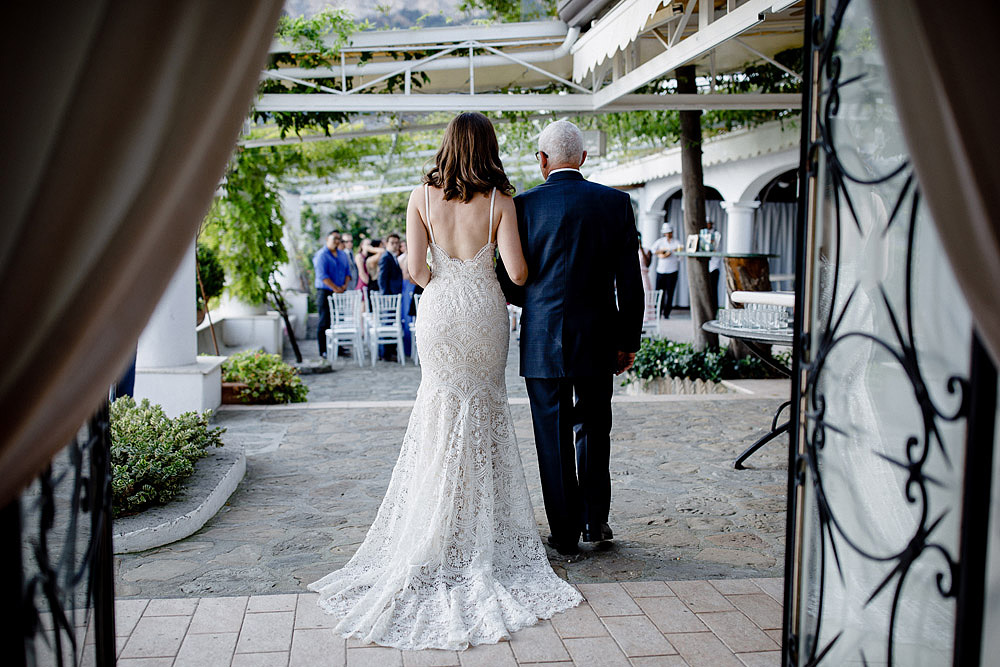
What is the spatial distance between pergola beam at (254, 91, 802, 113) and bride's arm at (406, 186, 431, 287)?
15.0 feet

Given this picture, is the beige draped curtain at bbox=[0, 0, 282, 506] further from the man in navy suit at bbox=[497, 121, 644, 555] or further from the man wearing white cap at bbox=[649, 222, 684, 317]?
the man wearing white cap at bbox=[649, 222, 684, 317]

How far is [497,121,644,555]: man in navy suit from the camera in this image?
3600 mm

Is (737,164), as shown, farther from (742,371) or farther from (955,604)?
(955,604)

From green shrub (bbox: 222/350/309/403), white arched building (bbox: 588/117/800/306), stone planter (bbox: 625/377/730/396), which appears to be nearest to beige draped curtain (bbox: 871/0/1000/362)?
green shrub (bbox: 222/350/309/403)

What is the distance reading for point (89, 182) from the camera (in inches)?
57.4

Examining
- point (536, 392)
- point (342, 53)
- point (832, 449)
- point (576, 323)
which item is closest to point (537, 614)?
point (536, 392)

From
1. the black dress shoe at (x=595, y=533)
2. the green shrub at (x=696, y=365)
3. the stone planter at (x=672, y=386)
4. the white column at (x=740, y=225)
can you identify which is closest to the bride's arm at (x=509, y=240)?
the black dress shoe at (x=595, y=533)

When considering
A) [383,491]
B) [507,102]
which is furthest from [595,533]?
[507,102]

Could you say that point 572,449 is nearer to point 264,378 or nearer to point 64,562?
point 64,562

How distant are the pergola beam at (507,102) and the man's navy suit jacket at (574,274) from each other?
176 inches

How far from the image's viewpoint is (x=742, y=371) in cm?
926

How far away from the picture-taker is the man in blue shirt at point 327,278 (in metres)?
11.7

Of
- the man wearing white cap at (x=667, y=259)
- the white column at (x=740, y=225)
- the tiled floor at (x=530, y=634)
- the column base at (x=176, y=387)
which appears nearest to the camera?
the tiled floor at (x=530, y=634)

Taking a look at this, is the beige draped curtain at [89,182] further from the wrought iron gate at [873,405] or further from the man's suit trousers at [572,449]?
the man's suit trousers at [572,449]
